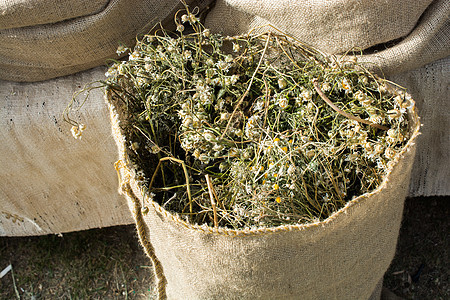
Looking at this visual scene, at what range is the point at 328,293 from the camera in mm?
962

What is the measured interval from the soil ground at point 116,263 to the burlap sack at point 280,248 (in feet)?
1.60

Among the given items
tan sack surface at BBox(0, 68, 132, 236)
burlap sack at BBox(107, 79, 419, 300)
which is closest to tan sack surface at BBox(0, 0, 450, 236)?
tan sack surface at BBox(0, 68, 132, 236)

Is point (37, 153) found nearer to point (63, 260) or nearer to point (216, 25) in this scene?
point (63, 260)

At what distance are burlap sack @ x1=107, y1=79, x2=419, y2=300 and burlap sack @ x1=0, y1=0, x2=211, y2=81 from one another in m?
0.24

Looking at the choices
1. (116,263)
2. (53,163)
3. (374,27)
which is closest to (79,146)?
(53,163)

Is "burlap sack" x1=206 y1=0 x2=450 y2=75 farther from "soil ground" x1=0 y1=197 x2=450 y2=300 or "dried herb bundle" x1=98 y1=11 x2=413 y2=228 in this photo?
"soil ground" x1=0 y1=197 x2=450 y2=300

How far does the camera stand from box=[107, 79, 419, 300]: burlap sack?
2.67ft

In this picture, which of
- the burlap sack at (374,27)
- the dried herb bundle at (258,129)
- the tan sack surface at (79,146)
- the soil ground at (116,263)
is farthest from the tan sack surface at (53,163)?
the burlap sack at (374,27)

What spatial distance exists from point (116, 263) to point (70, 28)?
804 mm

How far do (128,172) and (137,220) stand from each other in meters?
0.11

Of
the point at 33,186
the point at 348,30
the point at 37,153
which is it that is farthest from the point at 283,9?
the point at 33,186

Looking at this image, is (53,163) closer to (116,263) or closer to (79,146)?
(79,146)

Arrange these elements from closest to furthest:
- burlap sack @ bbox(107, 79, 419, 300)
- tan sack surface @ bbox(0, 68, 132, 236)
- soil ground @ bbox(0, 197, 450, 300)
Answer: burlap sack @ bbox(107, 79, 419, 300) < tan sack surface @ bbox(0, 68, 132, 236) < soil ground @ bbox(0, 197, 450, 300)

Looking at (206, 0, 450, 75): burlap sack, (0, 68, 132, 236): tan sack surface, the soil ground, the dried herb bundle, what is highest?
(206, 0, 450, 75): burlap sack
